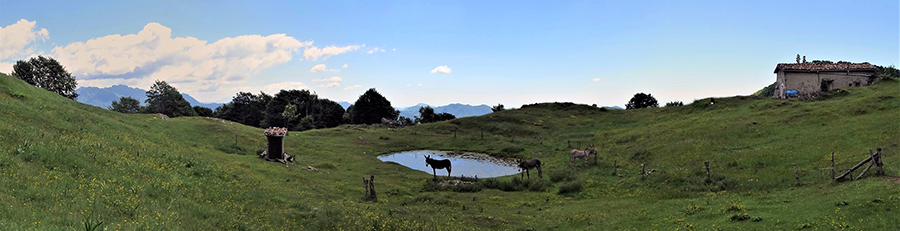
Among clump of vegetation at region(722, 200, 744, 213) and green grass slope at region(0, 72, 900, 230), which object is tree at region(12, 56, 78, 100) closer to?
green grass slope at region(0, 72, 900, 230)

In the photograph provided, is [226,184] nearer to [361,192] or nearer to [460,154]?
[361,192]

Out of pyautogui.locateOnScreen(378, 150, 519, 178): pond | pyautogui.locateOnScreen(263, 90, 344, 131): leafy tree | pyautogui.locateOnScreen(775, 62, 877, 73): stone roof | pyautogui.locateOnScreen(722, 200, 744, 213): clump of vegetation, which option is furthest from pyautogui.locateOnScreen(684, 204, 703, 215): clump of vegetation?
pyautogui.locateOnScreen(263, 90, 344, 131): leafy tree

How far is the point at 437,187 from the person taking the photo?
1347 inches

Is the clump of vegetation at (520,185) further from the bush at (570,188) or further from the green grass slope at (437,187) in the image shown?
the bush at (570,188)

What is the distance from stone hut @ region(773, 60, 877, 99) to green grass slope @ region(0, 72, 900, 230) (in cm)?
1096

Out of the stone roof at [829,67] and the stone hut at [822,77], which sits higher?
the stone roof at [829,67]

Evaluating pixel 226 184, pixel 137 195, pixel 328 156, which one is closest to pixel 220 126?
pixel 328 156

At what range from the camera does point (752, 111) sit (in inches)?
2378

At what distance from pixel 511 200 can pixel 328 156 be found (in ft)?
92.9

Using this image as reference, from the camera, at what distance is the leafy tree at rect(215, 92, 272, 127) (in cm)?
14312

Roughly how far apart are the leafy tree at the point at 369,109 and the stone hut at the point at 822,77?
325ft

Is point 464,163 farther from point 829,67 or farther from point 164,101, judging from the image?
point 164,101

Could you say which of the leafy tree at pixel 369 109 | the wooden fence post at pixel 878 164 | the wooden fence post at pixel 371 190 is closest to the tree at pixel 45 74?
the leafy tree at pixel 369 109

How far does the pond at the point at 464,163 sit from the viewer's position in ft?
156
